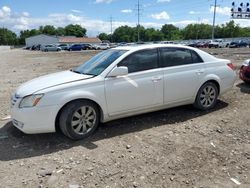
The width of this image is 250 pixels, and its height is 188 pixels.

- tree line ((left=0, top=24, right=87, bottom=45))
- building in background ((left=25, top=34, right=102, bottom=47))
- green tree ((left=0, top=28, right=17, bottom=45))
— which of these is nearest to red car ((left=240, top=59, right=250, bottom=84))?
building in background ((left=25, top=34, right=102, bottom=47))

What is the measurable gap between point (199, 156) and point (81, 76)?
2.47 m

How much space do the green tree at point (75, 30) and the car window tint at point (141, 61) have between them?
139171 mm

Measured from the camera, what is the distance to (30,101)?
4590 millimetres

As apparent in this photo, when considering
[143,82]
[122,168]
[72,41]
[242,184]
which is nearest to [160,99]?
[143,82]

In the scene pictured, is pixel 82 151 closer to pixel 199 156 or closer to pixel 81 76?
pixel 81 76

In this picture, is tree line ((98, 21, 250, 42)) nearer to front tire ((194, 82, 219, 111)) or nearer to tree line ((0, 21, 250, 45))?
tree line ((0, 21, 250, 45))

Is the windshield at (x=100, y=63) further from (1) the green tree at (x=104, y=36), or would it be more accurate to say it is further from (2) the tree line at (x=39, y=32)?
(2) the tree line at (x=39, y=32)

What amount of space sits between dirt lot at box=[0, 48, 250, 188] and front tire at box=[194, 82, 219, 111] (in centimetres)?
32

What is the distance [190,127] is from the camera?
5445 mm

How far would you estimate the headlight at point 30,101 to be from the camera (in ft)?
15.0

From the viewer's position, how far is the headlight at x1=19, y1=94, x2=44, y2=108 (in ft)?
15.0

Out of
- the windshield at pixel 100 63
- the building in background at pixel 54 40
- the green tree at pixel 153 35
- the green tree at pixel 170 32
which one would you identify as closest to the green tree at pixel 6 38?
the building in background at pixel 54 40

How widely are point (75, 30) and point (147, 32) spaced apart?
120 feet

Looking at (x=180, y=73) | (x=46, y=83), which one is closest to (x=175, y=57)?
(x=180, y=73)
